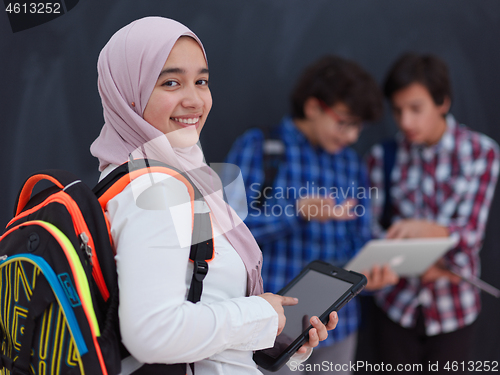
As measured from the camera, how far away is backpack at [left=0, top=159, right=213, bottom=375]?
586mm

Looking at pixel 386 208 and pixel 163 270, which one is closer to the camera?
pixel 163 270

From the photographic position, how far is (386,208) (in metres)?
1.77

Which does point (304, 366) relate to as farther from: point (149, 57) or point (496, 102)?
point (496, 102)

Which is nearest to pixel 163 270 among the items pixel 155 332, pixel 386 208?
pixel 155 332

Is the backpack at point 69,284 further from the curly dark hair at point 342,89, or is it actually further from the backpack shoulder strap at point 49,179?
the curly dark hair at point 342,89

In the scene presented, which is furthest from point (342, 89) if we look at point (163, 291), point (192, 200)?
point (163, 291)

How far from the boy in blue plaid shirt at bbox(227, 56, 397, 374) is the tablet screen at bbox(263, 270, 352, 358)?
53 cm

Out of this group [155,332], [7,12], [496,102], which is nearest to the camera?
[155,332]

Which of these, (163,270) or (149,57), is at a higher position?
(149,57)

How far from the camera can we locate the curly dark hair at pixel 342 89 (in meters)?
1.50

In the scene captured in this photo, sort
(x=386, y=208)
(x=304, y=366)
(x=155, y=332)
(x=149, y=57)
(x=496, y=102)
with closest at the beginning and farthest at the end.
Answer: (x=155, y=332) → (x=149, y=57) → (x=304, y=366) → (x=386, y=208) → (x=496, y=102)

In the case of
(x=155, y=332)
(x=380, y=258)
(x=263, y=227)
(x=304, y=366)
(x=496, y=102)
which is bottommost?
(x=304, y=366)

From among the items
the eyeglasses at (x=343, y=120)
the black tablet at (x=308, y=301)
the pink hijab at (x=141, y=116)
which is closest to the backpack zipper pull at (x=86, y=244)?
the pink hijab at (x=141, y=116)

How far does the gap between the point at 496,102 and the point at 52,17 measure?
191 centimetres
